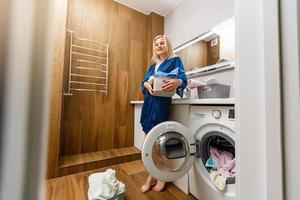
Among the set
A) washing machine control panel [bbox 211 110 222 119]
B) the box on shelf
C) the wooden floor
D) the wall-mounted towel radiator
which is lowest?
the wooden floor

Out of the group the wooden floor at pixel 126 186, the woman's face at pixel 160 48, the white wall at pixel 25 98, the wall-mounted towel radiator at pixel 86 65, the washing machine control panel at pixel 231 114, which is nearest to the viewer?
the white wall at pixel 25 98

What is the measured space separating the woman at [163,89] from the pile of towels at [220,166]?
0.41m

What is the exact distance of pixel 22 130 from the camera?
146mm

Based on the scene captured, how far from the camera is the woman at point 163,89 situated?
112 cm

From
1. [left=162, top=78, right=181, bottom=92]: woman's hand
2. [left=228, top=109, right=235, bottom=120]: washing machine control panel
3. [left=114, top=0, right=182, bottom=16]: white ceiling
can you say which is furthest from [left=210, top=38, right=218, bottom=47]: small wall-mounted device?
[left=228, top=109, right=235, bottom=120]: washing machine control panel

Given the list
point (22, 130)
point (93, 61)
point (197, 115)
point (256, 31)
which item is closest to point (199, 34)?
point (197, 115)

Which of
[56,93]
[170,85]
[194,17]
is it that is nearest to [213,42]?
[194,17]

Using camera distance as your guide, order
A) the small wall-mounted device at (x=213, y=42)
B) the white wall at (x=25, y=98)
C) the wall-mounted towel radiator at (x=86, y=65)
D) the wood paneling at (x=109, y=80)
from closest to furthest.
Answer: the white wall at (x=25, y=98)
the wood paneling at (x=109, y=80)
the small wall-mounted device at (x=213, y=42)
the wall-mounted towel radiator at (x=86, y=65)

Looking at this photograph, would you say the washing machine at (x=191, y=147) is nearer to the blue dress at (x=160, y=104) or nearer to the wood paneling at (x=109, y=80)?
the blue dress at (x=160, y=104)

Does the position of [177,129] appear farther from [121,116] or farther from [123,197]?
[121,116]

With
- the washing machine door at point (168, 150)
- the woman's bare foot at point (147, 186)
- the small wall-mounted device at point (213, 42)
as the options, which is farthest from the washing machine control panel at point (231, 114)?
the small wall-mounted device at point (213, 42)

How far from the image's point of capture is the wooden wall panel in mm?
1691

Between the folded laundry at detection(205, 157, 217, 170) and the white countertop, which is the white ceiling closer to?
the white countertop

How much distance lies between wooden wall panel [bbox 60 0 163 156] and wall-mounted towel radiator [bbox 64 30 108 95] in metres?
0.07
